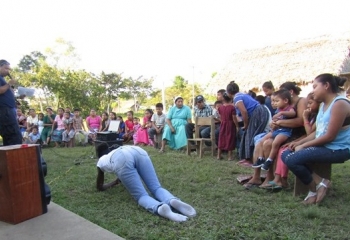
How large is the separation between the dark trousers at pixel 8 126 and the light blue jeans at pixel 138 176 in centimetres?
204

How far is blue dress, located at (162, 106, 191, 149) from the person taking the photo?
7605 mm

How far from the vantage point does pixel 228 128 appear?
6.36 metres

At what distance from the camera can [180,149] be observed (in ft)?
25.9

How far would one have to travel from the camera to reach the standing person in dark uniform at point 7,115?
14.5 feet

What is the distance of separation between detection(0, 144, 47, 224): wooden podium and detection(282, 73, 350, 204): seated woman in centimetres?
252

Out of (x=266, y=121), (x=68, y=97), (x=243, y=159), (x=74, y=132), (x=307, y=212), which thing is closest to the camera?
(x=307, y=212)

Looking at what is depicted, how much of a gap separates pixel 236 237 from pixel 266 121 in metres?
3.06

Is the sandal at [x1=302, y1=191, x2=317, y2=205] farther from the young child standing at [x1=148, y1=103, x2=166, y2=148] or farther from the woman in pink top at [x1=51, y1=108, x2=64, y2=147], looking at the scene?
the woman in pink top at [x1=51, y1=108, x2=64, y2=147]

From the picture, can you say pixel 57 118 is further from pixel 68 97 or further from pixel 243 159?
pixel 68 97

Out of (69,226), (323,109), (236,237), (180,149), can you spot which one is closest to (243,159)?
(180,149)

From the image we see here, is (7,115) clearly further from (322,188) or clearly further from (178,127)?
(322,188)

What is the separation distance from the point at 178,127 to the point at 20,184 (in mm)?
5282

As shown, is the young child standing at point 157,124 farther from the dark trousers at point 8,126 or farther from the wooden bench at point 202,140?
the dark trousers at point 8,126

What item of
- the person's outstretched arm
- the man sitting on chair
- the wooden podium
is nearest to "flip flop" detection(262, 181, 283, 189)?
the person's outstretched arm
